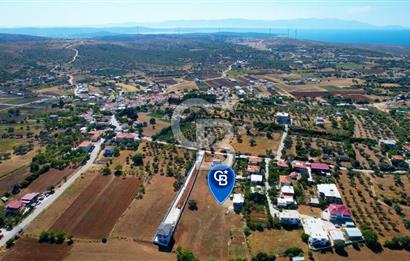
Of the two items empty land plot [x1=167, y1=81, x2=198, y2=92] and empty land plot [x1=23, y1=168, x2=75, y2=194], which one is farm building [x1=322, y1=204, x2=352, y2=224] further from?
empty land plot [x1=167, y1=81, x2=198, y2=92]

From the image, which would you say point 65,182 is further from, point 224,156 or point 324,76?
point 324,76

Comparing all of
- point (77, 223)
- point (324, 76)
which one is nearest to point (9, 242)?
point (77, 223)

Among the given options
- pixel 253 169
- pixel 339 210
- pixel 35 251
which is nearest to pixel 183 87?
pixel 253 169

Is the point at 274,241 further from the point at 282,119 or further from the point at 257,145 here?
the point at 282,119

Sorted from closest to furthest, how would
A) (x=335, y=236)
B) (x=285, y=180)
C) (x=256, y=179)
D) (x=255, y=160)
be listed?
(x=335, y=236) → (x=285, y=180) → (x=256, y=179) → (x=255, y=160)

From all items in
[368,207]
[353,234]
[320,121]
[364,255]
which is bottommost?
[364,255]

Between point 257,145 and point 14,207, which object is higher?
point 257,145
